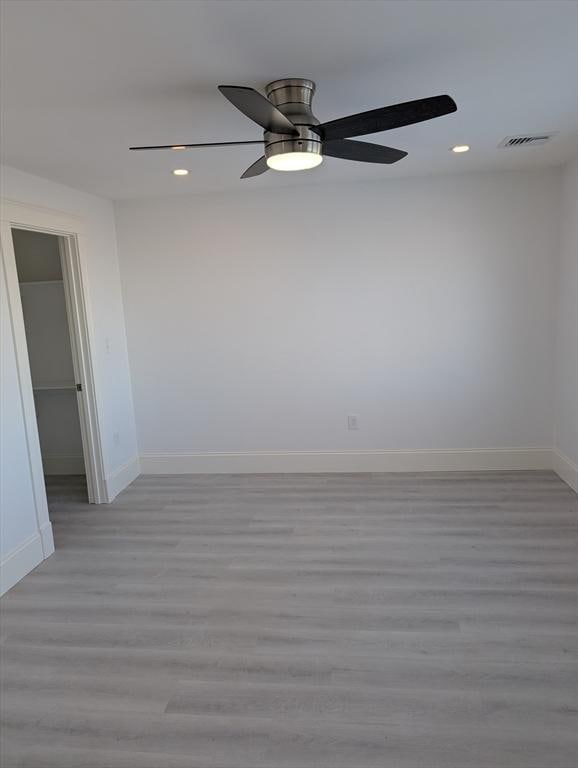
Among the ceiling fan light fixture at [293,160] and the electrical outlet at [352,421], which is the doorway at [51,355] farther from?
the ceiling fan light fixture at [293,160]

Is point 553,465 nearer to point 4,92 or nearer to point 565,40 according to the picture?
point 565,40

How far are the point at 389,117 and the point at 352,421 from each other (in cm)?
302

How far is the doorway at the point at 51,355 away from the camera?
4.80 metres

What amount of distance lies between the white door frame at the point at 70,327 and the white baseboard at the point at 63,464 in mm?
941

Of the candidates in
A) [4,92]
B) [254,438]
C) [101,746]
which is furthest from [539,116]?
[101,746]

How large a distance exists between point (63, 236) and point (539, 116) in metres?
3.24

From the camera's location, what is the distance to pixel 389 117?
75.1 inches

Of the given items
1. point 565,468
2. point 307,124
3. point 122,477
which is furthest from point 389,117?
point 122,477

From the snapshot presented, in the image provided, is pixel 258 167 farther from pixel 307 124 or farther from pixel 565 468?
pixel 565 468

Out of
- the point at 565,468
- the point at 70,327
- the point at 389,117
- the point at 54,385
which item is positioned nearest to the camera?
the point at 389,117

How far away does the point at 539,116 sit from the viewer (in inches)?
108

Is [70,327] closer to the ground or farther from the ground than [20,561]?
farther from the ground

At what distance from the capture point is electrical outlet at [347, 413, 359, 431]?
15.1ft

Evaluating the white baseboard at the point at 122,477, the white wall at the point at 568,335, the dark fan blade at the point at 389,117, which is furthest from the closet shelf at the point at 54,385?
the white wall at the point at 568,335
